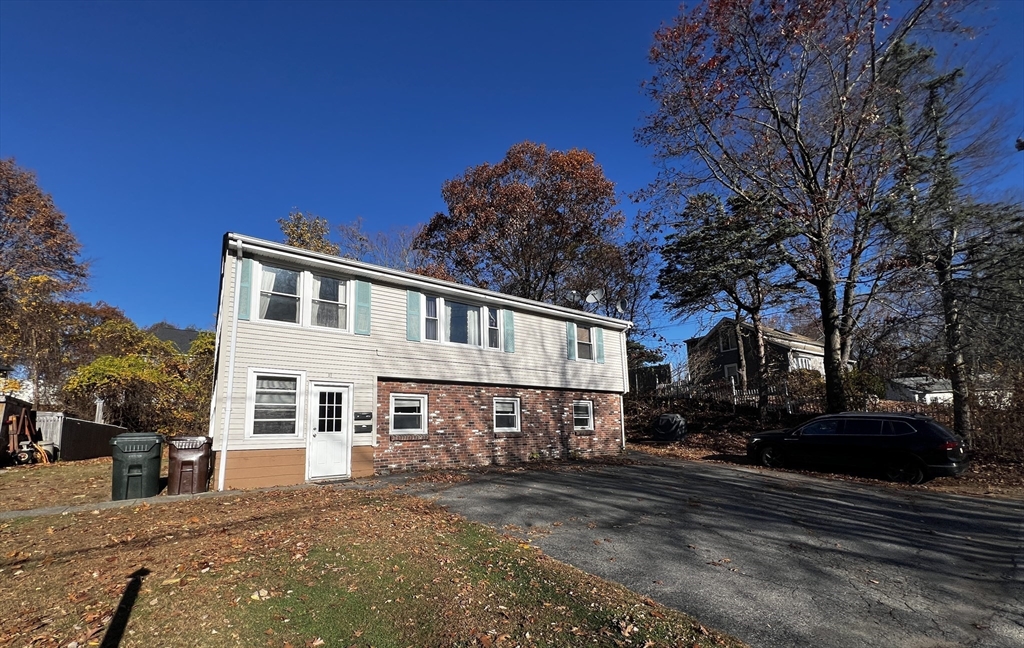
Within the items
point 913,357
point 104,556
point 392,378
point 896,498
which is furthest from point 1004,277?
point 104,556

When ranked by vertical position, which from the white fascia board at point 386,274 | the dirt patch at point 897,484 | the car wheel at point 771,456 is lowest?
the dirt patch at point 897,484

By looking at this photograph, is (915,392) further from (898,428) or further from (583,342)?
(583,342)

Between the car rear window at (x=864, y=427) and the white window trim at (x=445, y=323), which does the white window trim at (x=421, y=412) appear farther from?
the car rear window at (x=864, y=427)

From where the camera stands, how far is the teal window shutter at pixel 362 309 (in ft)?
38.5

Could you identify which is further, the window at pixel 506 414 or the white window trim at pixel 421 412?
the window at pixel 506 414

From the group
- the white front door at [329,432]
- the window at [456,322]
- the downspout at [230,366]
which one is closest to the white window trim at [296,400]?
the white front door at [329,432]

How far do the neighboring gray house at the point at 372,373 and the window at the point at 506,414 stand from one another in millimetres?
44

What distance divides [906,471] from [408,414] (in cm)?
1162

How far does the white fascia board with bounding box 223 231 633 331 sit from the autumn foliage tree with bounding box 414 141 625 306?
9.93 meters

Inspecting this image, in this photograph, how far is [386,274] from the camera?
40.2 feet

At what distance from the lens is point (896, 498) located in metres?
9.66

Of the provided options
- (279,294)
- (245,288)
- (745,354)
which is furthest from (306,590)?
(745,354)

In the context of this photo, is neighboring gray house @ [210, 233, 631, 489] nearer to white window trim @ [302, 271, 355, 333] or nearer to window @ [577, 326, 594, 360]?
white window trim @ [302, 271, 355, 333]

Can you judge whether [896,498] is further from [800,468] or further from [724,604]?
[724,604]
